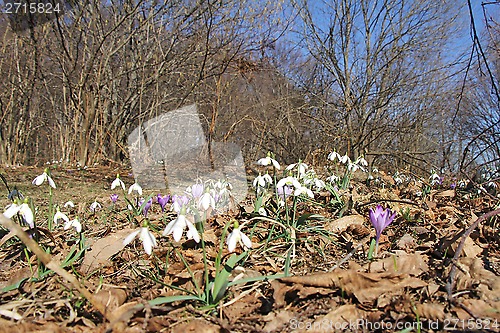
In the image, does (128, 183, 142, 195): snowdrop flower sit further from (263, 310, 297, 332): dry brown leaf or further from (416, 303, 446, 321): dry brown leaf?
(416, 303, 446, 321): dry brown leaf

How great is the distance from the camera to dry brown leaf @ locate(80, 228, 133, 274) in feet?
4.80

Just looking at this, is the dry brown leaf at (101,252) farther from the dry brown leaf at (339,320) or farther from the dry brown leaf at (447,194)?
the dry brown leaf at (447,194)

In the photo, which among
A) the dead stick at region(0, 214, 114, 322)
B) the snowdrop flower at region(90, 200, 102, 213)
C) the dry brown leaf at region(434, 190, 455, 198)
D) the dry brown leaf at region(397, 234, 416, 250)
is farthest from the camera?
the dry brown leaf at region(434, 190, 455, 198)

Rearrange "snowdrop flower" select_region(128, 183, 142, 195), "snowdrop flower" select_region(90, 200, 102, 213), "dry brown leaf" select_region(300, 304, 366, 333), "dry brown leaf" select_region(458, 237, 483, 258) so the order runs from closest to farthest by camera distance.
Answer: "dry brown leaf" select_region(300, 304, 366, 333) → "dry brown leaf" select_region(458, 237, 483, 258) → "snowdrop flower" select_region(128, 183, 142, 195) → "snowdrop flower" select_region(90, 200, 102, 213)

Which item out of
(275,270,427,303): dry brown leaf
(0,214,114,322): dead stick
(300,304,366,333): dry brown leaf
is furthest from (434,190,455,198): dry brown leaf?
(0,214,114,322): dead stick

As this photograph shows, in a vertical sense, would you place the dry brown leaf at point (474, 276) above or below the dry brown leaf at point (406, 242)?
above

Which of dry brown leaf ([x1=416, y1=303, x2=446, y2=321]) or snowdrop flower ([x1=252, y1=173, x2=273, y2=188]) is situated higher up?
snowdrop flower ([x1=252, y1=173, x2=273, y2=188])

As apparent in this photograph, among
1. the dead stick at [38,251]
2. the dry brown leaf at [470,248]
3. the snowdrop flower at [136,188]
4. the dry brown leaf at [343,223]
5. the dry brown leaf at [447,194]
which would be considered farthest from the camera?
the dry brown leaf at [447,194]

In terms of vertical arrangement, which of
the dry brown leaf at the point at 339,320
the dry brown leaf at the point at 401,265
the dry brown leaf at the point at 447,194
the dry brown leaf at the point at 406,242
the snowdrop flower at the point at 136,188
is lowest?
the dry brown leaf at the point at 447,194

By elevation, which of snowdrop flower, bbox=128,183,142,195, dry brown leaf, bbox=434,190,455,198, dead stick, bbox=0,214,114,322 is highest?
dead stick, bbox=0,214,114,322

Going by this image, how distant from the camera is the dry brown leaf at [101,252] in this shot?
57.6 inches

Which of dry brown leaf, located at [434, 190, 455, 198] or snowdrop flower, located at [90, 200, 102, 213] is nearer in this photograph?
snowdrop flower, located at [90, 200, 102, 213]

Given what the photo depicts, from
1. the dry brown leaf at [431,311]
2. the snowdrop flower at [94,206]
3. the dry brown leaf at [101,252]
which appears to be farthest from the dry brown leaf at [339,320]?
the snowdrop flower at [94,206]

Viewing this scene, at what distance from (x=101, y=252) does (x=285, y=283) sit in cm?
83
